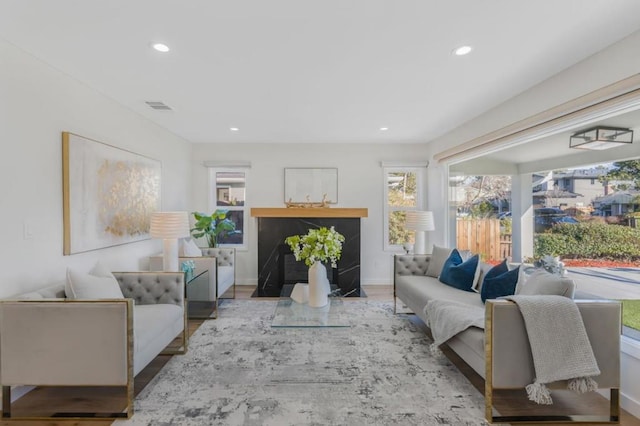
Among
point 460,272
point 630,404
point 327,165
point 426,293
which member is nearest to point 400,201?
point 327,165

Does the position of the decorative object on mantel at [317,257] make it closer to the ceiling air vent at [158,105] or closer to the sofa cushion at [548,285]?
the sofa cushion at [548,285]

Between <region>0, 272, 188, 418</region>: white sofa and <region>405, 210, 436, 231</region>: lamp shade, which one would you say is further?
<region>405, 210, 436, 231</region>: lamp shade

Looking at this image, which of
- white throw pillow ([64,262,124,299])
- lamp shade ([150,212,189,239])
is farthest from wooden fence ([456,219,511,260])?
white throw pillow ([64,262,124,299])

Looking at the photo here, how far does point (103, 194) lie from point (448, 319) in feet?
10.9

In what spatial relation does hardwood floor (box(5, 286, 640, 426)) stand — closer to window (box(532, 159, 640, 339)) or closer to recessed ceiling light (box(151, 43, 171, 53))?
window (box(532, 159, 640, 339))

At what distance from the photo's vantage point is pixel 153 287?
9.34 feet

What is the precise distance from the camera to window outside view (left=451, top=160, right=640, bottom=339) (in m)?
2.22

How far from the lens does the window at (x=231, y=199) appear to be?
5.32 metres

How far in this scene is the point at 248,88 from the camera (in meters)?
2.89

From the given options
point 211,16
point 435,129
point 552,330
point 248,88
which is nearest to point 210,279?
point 248,88

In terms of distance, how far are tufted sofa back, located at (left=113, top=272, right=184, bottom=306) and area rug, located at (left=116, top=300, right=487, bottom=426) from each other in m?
0.55

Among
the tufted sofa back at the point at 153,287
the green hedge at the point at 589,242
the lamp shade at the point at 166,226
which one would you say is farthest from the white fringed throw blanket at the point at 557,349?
the lamp shade at the point at 166,226

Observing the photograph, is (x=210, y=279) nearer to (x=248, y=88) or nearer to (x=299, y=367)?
(x=299, y=367)

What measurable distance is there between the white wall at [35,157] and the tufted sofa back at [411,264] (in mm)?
3267
